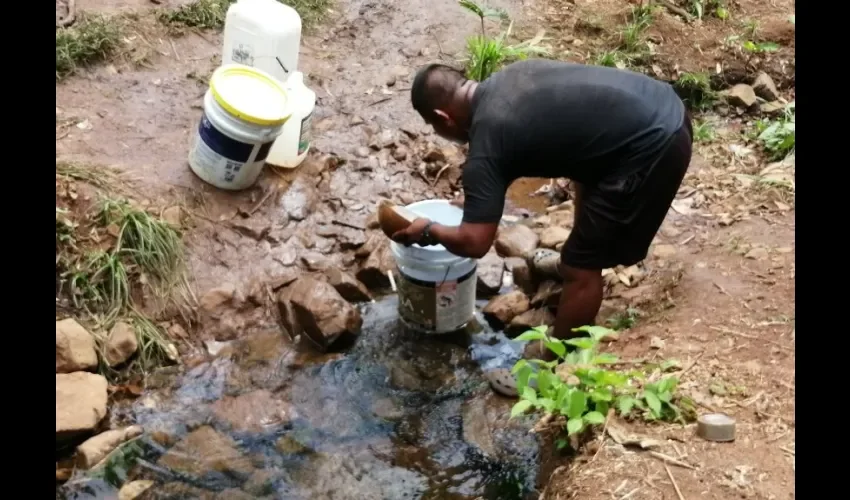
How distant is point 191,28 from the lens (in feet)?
18.9

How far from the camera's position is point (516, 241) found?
4.59 meters

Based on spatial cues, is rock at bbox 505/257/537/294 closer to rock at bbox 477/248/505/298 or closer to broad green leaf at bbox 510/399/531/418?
rock at bbox 477/248/505/298

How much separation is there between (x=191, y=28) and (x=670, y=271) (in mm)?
3827

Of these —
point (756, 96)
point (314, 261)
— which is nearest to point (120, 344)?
point (314, 261)

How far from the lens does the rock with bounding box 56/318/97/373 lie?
344cm

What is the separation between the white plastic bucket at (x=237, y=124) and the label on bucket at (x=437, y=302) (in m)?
1.08

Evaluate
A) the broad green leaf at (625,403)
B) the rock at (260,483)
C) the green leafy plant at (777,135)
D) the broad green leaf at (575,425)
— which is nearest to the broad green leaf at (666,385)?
the broad green leaf at (625,403)

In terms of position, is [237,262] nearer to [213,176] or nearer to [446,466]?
[213,176]

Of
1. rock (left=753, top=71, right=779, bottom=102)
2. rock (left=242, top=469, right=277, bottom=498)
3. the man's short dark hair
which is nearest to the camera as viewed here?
rock (left=242, top=469, right=277, bottom=498)

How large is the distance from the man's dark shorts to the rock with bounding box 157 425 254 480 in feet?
5.40

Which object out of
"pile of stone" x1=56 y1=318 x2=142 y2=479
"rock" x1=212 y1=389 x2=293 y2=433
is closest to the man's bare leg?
"rock" x1=212 y1=389 x2=293 y2=433

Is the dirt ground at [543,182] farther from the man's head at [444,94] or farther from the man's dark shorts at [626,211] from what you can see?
the man's head at [444,94]

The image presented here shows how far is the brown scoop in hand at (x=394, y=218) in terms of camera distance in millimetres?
3518
